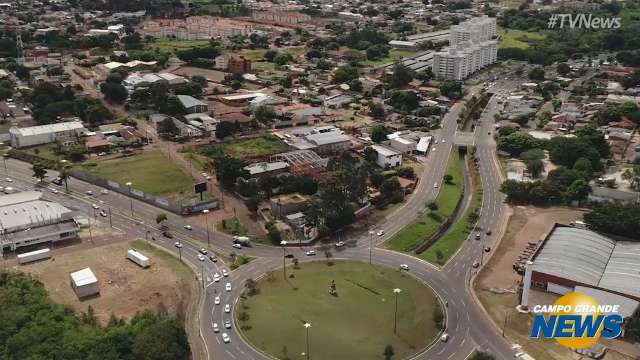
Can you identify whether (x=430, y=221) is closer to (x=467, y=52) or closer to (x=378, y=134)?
(x=378, y=134)

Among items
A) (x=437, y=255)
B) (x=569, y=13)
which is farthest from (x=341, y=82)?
(x=569, y=13)

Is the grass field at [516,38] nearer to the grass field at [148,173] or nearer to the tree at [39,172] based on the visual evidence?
the grass field at [148,173]

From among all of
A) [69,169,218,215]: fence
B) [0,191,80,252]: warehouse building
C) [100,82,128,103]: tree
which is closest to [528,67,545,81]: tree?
[100,82,128,103]: tree

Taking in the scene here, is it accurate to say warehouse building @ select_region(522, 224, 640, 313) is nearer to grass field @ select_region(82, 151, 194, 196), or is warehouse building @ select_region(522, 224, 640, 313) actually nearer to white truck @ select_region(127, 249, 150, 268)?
white truck @ select_region(127, 249, 150, 268)

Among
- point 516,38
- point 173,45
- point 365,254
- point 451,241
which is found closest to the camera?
point 365,254

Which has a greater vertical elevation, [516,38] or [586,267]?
[516,38]

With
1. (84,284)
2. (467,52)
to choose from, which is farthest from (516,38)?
(84,284)
